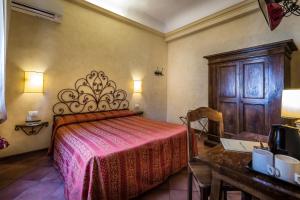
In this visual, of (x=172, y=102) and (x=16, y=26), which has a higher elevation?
(x=16, y=26)

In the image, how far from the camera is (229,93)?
291 centimetres

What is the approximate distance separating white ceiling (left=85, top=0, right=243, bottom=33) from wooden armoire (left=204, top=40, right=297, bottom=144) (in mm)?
1334

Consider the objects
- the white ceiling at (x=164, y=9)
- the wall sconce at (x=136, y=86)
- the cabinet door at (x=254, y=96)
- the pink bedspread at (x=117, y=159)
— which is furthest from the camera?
the wall sconce at (x=136, y=86)

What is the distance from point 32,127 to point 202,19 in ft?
13.7

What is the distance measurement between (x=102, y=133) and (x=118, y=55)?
2225 millimetres

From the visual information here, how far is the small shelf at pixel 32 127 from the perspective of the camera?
7.83ft

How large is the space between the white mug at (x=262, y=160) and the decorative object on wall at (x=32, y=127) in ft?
9.51

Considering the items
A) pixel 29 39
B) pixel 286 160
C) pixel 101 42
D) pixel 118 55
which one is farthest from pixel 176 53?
pixel 286 160

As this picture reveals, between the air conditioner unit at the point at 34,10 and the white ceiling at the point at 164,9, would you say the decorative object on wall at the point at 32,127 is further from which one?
the white ceiling at the point at 164,9

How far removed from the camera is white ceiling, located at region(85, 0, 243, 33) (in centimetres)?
337

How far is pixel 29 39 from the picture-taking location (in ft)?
8.07

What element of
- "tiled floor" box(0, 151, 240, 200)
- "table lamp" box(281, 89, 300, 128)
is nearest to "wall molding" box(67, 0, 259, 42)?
"table lamp" box(281, 89, 300, 128)

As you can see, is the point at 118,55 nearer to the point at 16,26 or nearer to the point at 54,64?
the point at 54,64

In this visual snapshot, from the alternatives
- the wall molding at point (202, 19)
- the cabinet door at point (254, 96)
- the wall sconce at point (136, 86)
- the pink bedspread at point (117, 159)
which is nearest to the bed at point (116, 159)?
the pink bedspread at point (117, 159)
